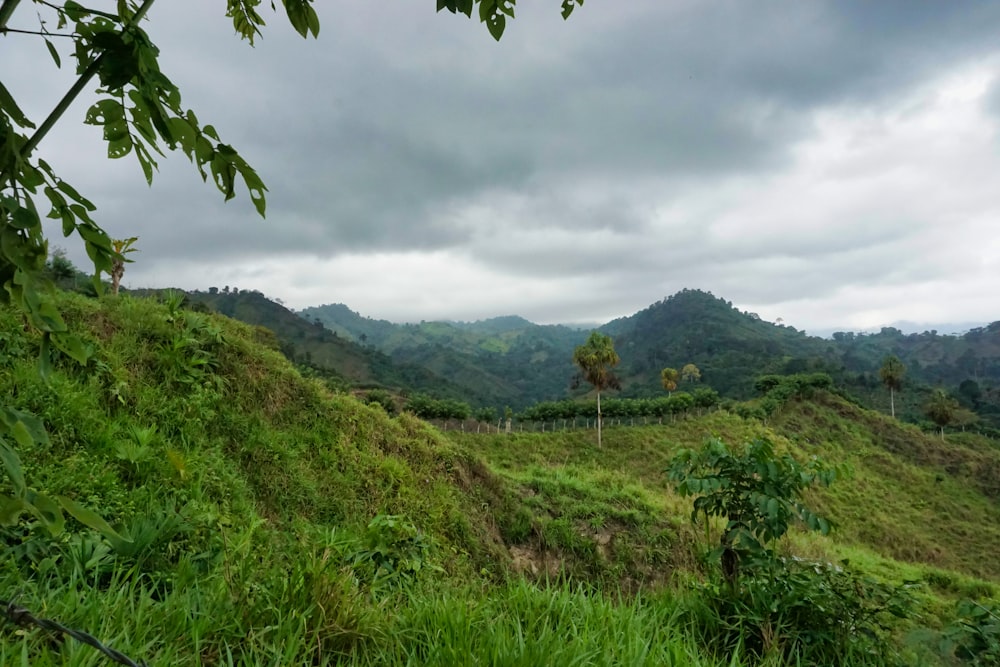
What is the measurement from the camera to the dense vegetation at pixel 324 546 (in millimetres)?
2387

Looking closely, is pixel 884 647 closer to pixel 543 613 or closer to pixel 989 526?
pixel 543 613

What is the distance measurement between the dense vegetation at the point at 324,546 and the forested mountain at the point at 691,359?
43.8m

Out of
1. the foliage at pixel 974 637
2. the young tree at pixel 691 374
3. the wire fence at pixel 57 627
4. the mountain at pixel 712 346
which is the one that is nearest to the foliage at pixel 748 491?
the foliage at pixel 974 637

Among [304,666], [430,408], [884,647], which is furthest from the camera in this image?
[430,408]

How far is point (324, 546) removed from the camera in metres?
4.25

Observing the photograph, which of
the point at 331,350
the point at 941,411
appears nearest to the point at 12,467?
the point at 941,411

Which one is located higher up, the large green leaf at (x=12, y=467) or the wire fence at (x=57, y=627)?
the large green leaf at (x=12, y=467)

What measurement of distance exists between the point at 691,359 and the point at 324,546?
374 ft

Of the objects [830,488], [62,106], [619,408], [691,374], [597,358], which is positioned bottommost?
[830,488]

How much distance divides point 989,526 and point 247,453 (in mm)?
39611

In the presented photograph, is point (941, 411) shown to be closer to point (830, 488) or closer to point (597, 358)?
point (830, 488)

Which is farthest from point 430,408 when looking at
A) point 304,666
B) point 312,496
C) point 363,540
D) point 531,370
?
point 531,370

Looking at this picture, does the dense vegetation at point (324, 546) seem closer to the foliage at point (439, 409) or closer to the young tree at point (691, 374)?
the foliage at point (439, 409)

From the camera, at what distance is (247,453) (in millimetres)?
6645
